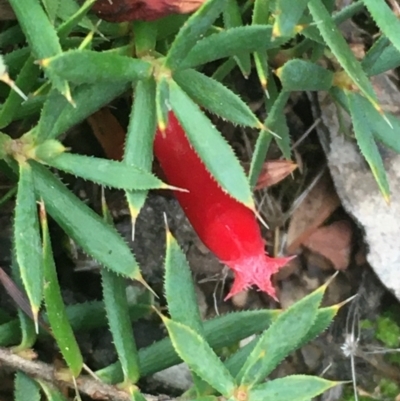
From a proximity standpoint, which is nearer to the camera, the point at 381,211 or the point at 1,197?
the point at 1,197

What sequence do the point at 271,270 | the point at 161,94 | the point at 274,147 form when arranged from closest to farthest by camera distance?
the point at 161,94
the point at 271,270
the point at 274,147

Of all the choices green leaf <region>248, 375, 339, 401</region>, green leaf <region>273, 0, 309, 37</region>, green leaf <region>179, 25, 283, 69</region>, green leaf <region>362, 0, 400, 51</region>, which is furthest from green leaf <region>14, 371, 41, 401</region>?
green leaf <region>362, 0, 400, 51</region>

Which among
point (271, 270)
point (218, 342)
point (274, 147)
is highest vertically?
point (274, 147)

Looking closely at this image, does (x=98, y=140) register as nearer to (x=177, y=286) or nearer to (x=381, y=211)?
(x=177, y=286)

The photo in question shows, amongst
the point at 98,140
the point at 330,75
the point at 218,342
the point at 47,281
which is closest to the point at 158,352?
the point at 218,342

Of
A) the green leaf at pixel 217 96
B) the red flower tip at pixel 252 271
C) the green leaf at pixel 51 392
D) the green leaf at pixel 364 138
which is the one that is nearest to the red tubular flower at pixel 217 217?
the red flower tip at pixel 252 271

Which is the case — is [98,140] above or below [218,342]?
above

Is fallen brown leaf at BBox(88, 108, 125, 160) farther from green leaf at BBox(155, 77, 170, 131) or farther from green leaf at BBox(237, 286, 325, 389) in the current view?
green leaf at BBox(237, 286, 325, 389)
